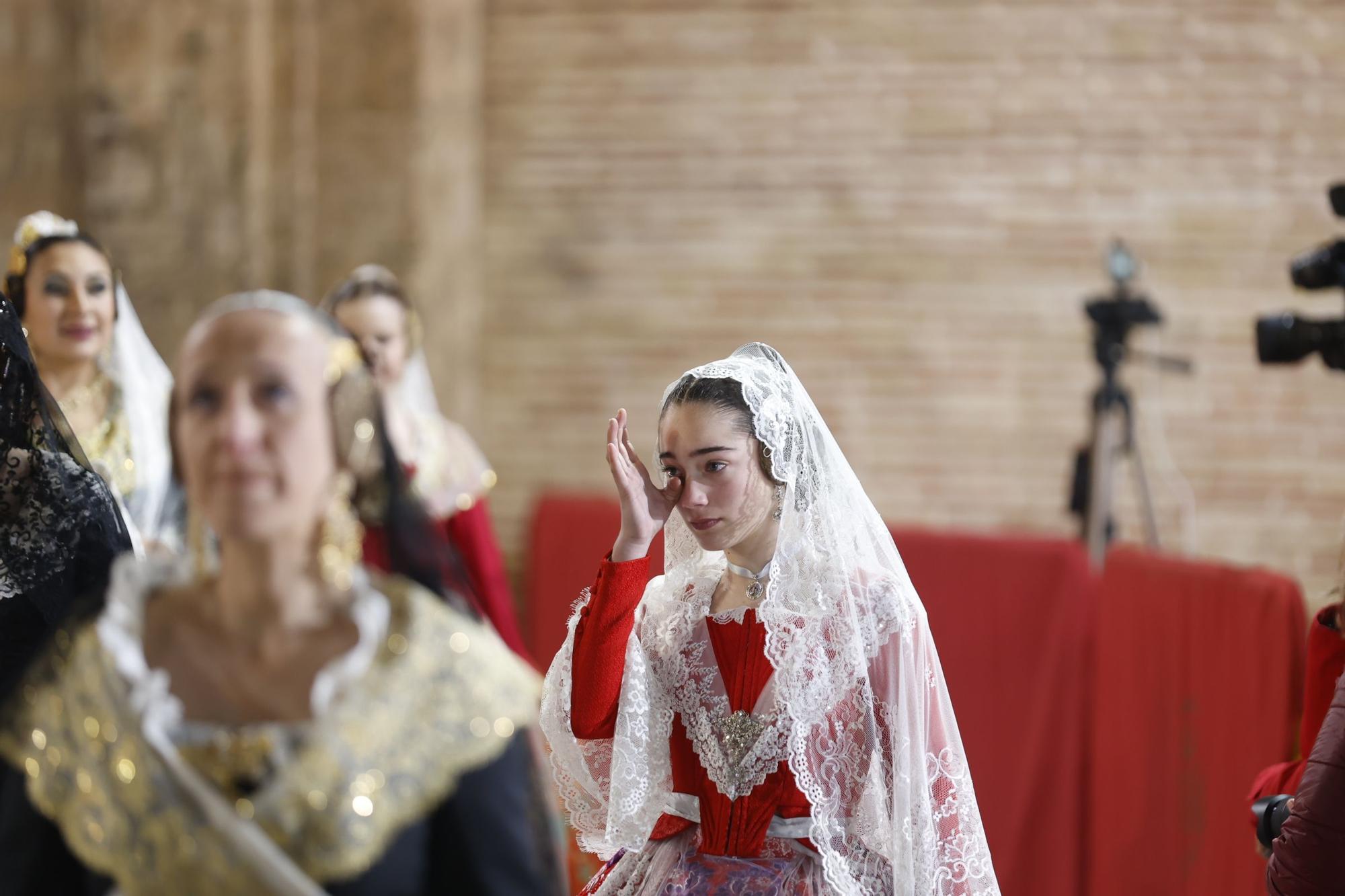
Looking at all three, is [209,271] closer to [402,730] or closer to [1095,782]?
[1095,782]

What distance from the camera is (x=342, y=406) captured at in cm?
158

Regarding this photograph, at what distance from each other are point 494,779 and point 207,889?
1.07 feet

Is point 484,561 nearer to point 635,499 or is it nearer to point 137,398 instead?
point 137,398

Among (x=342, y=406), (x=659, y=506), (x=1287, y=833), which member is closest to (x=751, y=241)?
(x=659, y=506)

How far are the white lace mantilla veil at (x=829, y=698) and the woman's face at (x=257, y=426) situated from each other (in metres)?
1.21

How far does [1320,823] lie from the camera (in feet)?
7.14

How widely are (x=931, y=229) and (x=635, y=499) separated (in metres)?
4.33

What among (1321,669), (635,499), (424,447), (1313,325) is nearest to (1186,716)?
(1313,325)

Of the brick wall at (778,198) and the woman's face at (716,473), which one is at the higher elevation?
the brick wall at (778,198)

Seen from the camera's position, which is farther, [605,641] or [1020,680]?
[1020,680]

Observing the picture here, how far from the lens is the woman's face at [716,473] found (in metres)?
2.61

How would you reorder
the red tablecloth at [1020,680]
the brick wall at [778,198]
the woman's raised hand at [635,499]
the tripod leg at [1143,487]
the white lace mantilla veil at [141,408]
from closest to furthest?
the woman's raised hand at [635,499] → the white lace mantilla veil at [141,408] → the red tablecloth at [1020,680] → the tripod leg at [1143,487] → the brick wall at [778,198]

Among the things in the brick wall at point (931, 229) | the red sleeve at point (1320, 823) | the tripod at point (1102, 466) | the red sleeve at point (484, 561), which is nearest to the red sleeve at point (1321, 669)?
the red sleeve at point (1320, 823)

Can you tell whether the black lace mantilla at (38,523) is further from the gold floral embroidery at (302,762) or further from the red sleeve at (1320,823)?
Result: the red sleeve at (1320,823)
